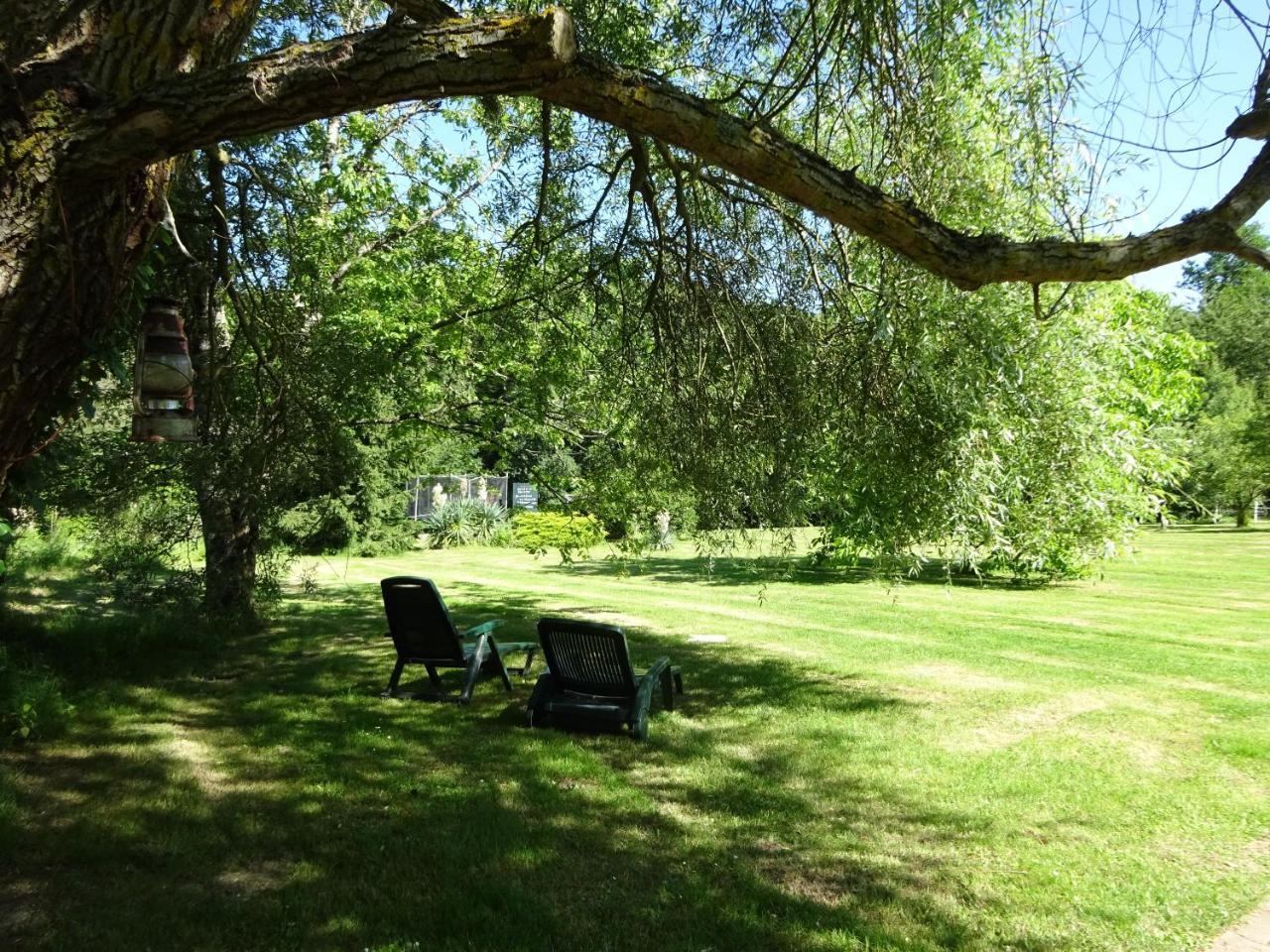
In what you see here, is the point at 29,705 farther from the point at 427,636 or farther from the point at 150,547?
the point at 150,547

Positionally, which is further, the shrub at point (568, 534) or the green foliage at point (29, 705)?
the shrub at point (568, 534)

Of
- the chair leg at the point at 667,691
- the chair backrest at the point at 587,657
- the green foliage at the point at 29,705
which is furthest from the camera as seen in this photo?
the chair leg at the point at 667,691

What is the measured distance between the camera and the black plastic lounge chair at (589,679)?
631 centimetres

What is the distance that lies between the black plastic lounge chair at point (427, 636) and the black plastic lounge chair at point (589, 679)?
0.94 metres

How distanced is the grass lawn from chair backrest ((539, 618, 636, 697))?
1.30ft

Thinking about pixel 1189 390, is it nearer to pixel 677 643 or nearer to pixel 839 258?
pixel 677 643

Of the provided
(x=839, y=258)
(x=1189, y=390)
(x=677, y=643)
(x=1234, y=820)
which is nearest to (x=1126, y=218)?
(x=839, y=258)

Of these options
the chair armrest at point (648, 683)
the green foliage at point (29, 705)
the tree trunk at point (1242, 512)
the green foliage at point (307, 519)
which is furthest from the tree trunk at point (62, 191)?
the tree trunk at point (1242, 512)

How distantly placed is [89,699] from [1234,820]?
786 cm

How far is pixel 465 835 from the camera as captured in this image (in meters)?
4.41

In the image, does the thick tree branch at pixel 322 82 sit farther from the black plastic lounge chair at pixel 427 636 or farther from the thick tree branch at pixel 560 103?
the black plastic lounge chair at pixel 427 636

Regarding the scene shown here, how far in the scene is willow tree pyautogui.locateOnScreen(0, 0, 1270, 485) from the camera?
85.6 inches

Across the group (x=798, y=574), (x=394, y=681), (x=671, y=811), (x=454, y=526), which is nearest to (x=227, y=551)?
(x=394, y=681)

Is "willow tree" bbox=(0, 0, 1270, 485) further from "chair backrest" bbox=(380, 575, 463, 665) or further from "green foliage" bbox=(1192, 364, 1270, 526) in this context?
"green foliage" bbox=(1192, 364, 1270, 526)
